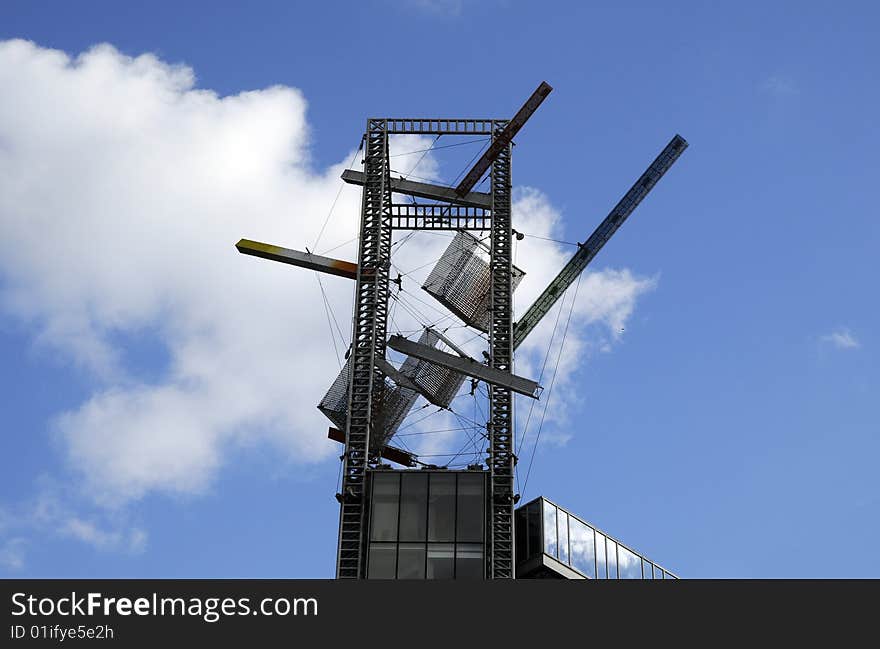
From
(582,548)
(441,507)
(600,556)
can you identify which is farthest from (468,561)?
(600,556)

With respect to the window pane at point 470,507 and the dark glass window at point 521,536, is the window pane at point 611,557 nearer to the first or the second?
the dark glass window at point 521,536

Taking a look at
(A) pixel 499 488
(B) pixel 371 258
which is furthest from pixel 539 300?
(A) pixel 499 488

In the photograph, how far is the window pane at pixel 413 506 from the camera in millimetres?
103500

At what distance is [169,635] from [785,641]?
26.0m

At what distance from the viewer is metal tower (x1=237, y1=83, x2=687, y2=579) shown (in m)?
105

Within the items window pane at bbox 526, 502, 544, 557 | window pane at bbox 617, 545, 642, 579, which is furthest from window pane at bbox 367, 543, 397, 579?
window pane at bbox 617, 545, 642, 579

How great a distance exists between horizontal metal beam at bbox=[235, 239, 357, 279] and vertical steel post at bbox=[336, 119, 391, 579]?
10.6 ft

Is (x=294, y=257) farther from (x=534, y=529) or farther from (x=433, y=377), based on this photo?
(x=534, y=529)

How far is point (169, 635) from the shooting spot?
60.9 meters

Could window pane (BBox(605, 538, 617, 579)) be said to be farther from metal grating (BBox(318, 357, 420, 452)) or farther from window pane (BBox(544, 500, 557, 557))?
metal grating (BBox(318, 357, 420, 452))

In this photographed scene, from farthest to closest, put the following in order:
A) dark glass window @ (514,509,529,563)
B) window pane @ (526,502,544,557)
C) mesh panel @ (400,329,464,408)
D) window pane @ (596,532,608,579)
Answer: mesh panel @ (400,329,464,408) → window pane @ (596,532,608,579) → dark glass window @ (514,509,529,563) → window pane @ (526,502,544,557)

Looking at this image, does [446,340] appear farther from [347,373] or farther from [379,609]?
[379,609]

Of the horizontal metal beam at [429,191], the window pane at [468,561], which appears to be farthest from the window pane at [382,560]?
the horizontal metal beam at [429,191]

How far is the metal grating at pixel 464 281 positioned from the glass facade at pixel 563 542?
16196 millimetres
